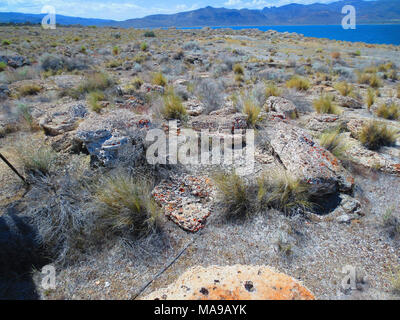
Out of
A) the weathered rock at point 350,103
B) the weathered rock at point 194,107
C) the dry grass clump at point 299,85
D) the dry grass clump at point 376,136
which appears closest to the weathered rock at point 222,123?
the weathered rock at point 194,107

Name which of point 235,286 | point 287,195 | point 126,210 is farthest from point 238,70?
point 235,286

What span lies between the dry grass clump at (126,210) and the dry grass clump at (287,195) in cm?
146

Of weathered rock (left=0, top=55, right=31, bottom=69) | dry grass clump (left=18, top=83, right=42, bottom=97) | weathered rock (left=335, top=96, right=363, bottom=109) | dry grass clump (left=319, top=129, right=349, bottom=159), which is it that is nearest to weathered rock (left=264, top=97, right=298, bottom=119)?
dry grass clump (left=319, top=129, right=349, bottom=159)

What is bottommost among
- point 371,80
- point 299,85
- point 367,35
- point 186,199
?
point 186,199

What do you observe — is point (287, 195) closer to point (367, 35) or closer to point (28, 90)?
point (28, 90)

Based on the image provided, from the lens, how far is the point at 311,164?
294cm

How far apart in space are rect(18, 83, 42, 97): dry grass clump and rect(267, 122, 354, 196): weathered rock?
8.04 meters

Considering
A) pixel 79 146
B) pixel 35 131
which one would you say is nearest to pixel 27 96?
pixel 35 131

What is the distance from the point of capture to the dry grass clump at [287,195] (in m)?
2.76

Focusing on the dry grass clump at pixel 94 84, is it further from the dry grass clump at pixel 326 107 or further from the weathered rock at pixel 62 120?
the dry grass clump at pixel 326 107

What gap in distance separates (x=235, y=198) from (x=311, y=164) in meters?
1.23

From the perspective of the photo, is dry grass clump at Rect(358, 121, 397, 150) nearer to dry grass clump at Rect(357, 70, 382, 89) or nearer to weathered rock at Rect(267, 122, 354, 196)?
weathered rock at Rect(267, 122, 354, 196)
